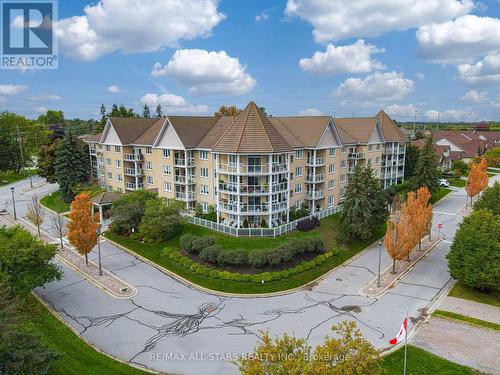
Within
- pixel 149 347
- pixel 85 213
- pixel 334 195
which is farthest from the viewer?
pixel 334 195

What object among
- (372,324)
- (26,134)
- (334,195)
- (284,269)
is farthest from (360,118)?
(26,134)

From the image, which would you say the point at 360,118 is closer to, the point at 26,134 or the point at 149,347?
the point at 149,347

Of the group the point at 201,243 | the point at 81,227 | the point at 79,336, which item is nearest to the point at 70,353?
the point at 79,336

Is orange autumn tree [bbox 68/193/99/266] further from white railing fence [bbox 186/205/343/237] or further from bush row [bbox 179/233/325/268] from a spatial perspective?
white railing fence [bbox 186/205/343/237]

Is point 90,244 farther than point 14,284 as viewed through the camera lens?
Yes

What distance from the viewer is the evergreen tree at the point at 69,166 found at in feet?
159

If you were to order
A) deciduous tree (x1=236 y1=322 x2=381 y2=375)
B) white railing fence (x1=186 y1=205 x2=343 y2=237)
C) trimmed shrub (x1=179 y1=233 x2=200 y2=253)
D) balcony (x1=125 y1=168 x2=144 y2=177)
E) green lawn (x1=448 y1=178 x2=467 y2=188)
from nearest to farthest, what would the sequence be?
deciduous tree (x1=236 y1=322 x2=381 y2=375)
trimmed shrub (x1=179 y1=233 x2=200 y2=253)
white railing fence (x1=186 y1=205 x2=343 y2=237)
balcony (x1=125 y1=168 x2=144 y2=177)
green lawn (x1=448 y1=178 x2=467 y2=188)

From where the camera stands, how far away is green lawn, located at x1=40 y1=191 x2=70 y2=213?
1891 inches

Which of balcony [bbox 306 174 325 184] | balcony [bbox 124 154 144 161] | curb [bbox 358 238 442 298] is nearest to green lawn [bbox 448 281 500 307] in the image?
curb [bbox 358 238 442 298]

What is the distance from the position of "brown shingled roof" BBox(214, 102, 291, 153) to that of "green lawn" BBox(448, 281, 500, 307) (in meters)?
18.7

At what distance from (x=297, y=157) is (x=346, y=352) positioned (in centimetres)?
2995

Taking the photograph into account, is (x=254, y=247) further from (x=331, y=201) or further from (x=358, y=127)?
(x=358, y=127)

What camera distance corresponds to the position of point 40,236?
1497 inches

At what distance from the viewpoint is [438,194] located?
5484cm
